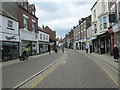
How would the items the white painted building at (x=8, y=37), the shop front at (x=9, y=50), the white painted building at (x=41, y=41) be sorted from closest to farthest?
the white painted building at (x=8, y=37) < the shop front at (x=9, y=50) < the white painted building at (x=41, y=41)

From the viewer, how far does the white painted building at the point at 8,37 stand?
15578mm

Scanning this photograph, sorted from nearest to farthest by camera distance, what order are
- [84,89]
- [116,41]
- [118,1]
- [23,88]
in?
1. [84,89]
2. [23,88]
3. [118,1]
4. [116,41]

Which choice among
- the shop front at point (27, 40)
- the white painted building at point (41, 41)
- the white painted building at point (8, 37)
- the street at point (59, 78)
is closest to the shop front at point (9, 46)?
the white painted building at point (8, 37)

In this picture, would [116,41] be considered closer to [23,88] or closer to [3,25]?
[3,25]

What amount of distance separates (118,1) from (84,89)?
15.5m

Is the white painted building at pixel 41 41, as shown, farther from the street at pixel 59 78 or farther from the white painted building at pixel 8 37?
the street at pixel 59 78

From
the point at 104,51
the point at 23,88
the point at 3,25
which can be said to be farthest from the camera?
the point at 104,51

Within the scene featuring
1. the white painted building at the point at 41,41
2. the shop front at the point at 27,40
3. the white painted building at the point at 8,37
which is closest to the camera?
the white painted building at the point at 8,37

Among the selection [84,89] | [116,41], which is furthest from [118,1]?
[84,89]

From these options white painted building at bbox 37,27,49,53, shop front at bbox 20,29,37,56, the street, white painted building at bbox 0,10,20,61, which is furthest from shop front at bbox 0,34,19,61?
white painted building at bbox 37,27,49,53

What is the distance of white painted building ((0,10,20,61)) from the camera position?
613 inches

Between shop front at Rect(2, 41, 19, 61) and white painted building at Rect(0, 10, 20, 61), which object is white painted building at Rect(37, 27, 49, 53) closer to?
shop front at Rect(2, 41, 19, 61)

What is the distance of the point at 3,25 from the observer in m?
15.8

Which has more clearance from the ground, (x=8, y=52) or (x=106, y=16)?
(x=106, y=16)
